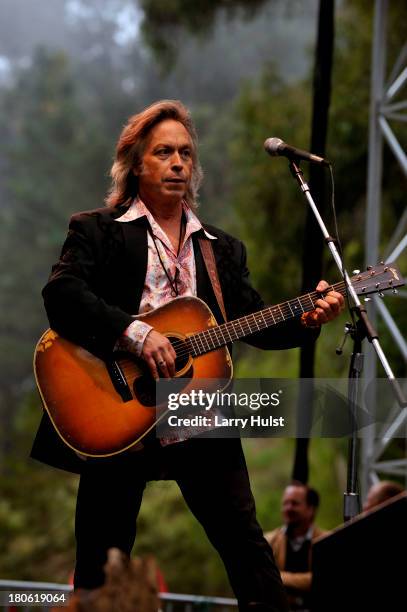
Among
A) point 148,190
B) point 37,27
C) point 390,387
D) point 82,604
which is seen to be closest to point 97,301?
point 148,190

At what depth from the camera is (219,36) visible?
4131cm

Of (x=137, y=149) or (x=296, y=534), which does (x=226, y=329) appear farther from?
(x=296, y=534)

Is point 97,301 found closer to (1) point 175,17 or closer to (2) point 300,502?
(2) point 300,502

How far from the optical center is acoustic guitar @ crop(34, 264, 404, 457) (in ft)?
12.0

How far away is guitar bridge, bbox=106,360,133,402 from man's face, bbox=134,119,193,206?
0.66m

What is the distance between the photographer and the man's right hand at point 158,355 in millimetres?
3586

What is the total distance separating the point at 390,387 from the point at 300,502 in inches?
123

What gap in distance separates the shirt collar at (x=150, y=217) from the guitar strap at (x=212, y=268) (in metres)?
0.04

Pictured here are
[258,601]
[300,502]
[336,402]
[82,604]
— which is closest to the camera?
[82,604]

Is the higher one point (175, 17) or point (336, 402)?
point (175, 17)

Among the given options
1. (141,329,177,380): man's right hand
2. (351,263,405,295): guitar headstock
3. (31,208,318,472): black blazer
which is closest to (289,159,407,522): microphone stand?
(351,263,405,295): guitar headstock

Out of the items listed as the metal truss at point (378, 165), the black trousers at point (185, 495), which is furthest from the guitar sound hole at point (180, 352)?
the metal truss at point (378, 165)

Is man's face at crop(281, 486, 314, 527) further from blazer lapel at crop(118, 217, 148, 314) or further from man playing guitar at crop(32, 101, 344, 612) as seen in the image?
blazer lapel at crop(118, 217, 148, 314)

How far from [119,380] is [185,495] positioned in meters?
0.49
